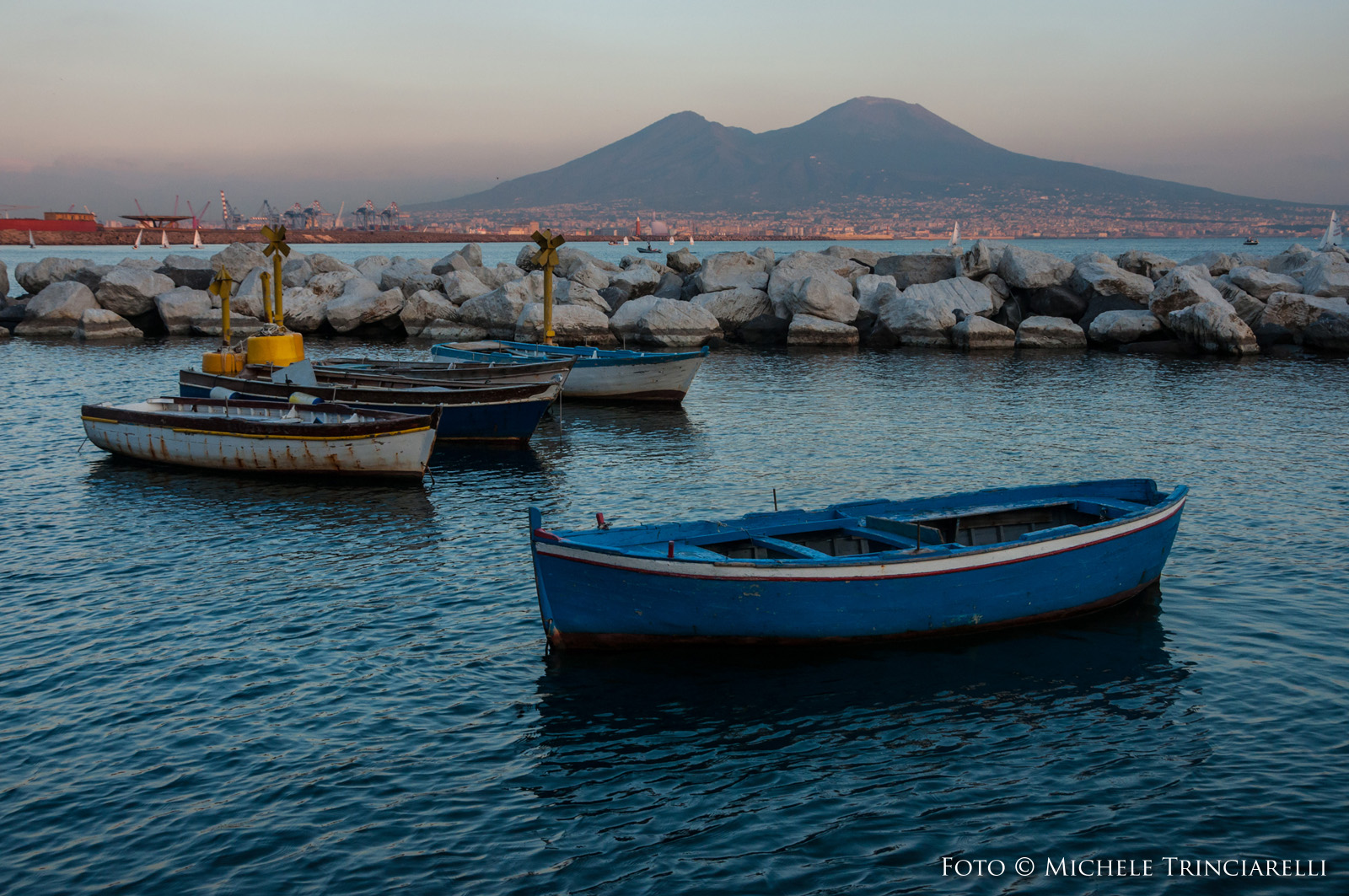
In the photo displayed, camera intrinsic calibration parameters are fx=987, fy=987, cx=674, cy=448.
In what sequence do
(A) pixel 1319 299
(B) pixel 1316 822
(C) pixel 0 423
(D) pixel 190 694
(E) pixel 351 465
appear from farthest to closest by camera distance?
(A) pixel 1319 299 → (C) pixel 0 423 → (E) pixel 351 465 → (D) pixel 190 694 → (B) pixel 1316 822

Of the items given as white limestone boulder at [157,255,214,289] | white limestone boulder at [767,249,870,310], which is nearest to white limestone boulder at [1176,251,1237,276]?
white limestone boulder at [767,249,870,310]

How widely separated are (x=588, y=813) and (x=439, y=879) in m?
1.59

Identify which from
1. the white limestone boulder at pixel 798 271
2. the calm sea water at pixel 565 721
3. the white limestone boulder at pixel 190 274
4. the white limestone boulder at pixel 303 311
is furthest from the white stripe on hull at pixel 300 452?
the white limestone boulder at pixel 190 274

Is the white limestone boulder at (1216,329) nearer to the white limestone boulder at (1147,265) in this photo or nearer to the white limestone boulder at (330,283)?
the white limestone boulder at (1147,265)

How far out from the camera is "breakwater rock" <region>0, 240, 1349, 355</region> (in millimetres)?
46375

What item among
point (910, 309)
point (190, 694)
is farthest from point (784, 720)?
point (910, 309)

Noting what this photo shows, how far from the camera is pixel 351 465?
22000 millimetres

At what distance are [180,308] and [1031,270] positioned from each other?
150ft

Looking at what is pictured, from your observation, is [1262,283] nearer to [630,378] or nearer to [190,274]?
[630,378]

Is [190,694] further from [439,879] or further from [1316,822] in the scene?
[1316,822]

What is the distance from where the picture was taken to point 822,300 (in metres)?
50.3

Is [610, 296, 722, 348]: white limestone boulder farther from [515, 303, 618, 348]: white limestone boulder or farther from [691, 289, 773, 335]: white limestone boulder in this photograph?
[691, 289, 773, 335]: white limestone boulder

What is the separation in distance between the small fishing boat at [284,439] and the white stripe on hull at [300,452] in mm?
19

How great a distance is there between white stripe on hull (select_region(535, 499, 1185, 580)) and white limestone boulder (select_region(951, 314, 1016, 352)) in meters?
35.5
